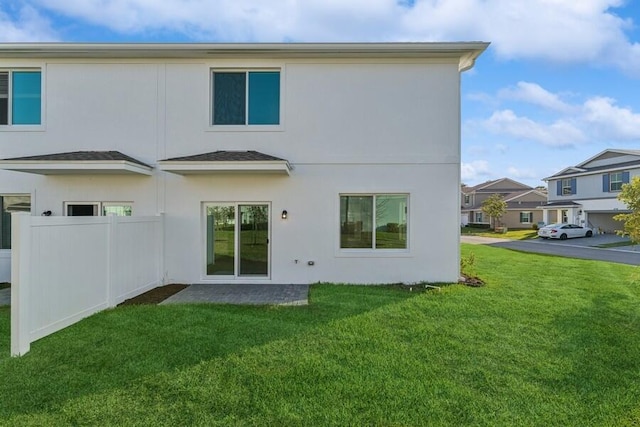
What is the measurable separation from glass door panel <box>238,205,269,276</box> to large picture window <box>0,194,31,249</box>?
19.6ft

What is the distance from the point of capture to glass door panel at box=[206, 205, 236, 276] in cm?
966

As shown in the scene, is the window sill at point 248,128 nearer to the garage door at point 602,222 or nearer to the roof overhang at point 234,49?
the roof overhang at point 234,49

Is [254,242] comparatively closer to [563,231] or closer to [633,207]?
[633,207]

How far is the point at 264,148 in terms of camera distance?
956 centimetres

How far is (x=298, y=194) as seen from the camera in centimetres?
959

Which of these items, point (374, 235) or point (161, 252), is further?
point (374, 235)

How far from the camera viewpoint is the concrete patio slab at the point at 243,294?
25.1 ft

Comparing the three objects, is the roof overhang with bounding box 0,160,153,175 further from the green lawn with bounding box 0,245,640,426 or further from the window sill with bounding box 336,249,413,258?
the window sill with bounding box 336,249,413,258

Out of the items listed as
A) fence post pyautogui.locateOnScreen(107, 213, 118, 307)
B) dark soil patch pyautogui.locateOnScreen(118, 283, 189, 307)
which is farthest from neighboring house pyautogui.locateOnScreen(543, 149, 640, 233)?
fence post pyautogui.locateOnScreen(107, 213, 118, 307)

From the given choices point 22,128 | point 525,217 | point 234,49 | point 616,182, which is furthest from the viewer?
point 525,217

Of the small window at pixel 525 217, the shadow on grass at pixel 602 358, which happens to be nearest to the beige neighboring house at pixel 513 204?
the small window at pixel 525 217

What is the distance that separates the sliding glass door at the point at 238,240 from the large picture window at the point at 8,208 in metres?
5.02

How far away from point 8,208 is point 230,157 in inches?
259

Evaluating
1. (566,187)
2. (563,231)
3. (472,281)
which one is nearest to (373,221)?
(472,281)
